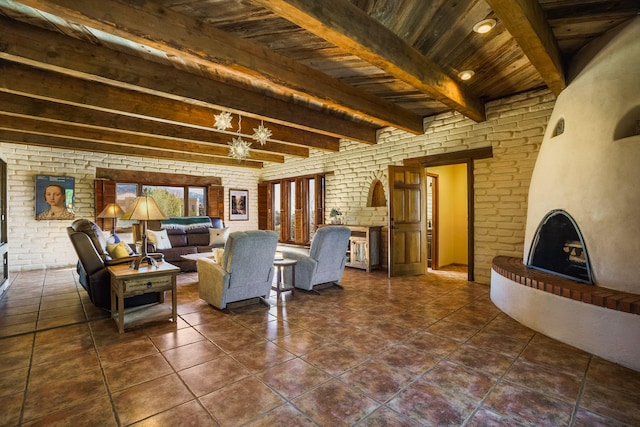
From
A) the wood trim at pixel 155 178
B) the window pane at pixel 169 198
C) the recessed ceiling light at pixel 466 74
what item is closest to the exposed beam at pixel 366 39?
the recessed ceiling light at pixel 466 74

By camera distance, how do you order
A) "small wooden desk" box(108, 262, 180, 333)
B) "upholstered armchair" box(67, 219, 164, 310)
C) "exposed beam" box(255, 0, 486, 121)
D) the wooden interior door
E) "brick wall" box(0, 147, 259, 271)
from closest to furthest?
1. "exposed beam" box(255, 0, 486, 121)
2. "small wooden desk" box(108, 262, 180, 333)
3. "upholstered armchair" box(67, 219, 164, 310)
4. the wooden interior door
5. "brick wall" box(0, 147, 259, 271)

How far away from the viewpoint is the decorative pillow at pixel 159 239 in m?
5.97

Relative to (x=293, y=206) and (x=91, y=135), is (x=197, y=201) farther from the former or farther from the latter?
(x=91, y=135)

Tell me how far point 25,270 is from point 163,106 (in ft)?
16.5

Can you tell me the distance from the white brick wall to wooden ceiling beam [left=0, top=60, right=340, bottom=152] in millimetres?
3220

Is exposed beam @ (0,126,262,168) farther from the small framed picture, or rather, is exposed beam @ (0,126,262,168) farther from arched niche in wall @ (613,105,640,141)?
arched niche in wall @ (613,105,640,141)

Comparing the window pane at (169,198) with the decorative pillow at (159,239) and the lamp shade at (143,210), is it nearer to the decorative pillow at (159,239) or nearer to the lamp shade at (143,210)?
the decorative pillow at (159,239)

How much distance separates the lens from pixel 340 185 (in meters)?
7.09

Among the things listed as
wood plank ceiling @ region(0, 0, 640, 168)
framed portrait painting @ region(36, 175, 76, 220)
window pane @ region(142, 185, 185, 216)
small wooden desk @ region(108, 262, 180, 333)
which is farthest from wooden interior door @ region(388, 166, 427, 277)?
framed portrait painting @ region(36, 175, 76, 220)

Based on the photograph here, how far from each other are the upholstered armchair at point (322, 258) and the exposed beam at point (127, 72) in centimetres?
181

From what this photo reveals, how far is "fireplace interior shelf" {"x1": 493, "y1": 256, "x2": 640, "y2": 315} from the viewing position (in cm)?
236

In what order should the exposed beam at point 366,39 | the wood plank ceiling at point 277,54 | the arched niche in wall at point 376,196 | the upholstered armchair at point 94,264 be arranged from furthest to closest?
the arched niche in wall at point 376,196 < the upholstered armchair at point 94,264 < the wood plank ceiling at point 277,54 < the exposed beam at point 366,39

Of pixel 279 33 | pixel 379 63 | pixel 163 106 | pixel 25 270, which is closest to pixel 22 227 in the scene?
pixel 25 270

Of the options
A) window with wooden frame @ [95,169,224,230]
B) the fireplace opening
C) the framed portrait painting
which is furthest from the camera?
window with wooden frame @ [95,169,224,230]
